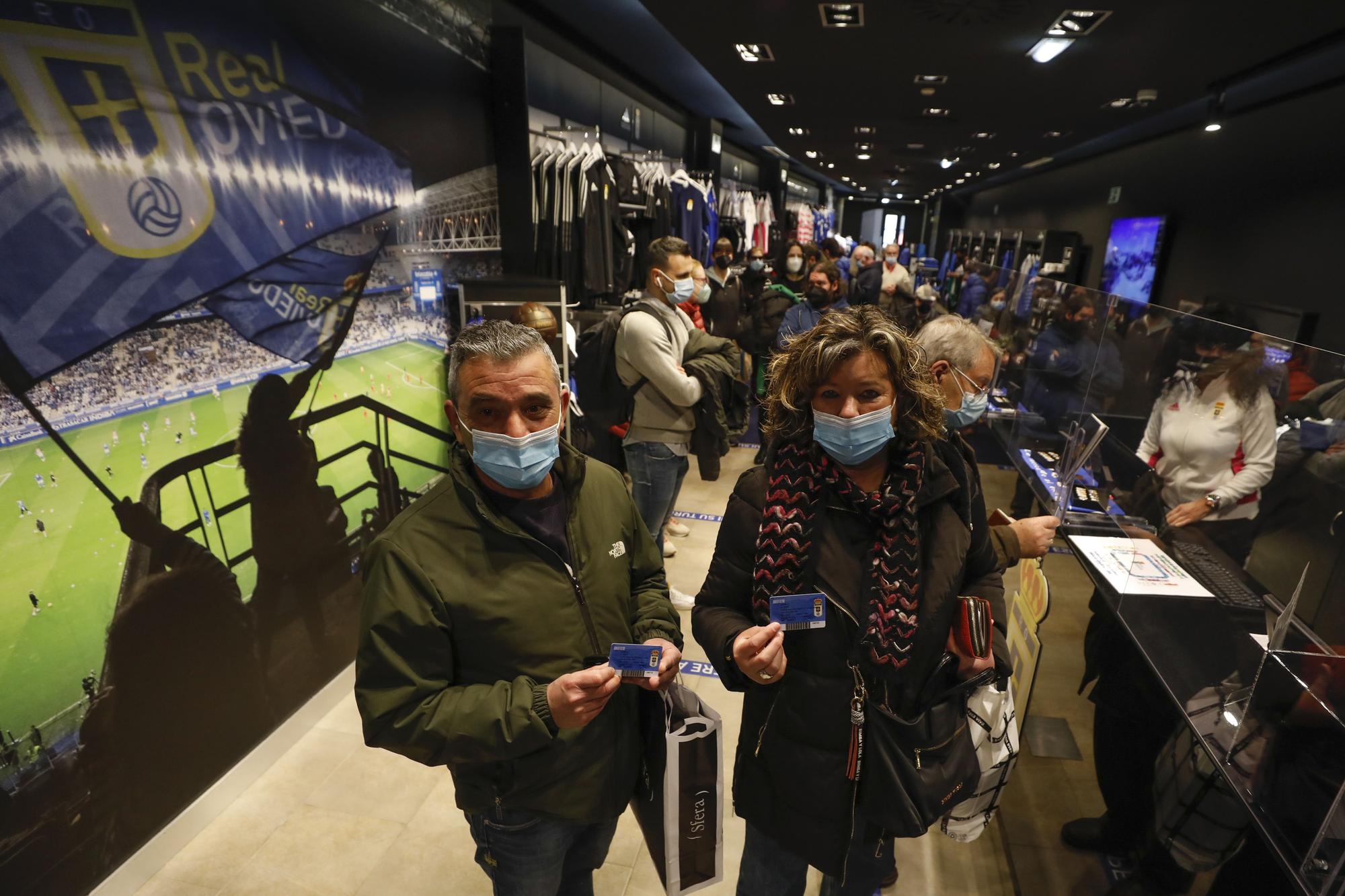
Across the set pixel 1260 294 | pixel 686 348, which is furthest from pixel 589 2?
pixel 1260 294

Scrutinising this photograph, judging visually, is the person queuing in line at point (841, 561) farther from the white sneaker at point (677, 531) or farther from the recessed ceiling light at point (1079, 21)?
the recessed ceiling light at point (1079, 21)

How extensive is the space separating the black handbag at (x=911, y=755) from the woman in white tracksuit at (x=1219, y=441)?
145 centimetres

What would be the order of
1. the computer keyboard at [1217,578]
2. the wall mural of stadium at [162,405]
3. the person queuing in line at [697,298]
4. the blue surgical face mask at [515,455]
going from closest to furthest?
1. the blue surgical face mask at [515,455]
2. the wall mural of stadium at [162,405]
3. the computer keyboard at [1217,578]
4. the person queuing in line at [697,298]

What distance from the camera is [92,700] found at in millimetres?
2033

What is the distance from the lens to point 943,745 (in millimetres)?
1406

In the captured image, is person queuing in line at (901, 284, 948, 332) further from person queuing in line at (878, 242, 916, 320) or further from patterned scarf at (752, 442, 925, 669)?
patterned scarf at (752, 442, 925, 669)

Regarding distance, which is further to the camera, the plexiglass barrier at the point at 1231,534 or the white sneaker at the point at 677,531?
the white sneaker at the point at 677,531

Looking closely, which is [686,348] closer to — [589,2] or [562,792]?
[562,792]

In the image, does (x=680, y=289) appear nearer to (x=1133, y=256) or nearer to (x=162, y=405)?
(x=162, y=405)

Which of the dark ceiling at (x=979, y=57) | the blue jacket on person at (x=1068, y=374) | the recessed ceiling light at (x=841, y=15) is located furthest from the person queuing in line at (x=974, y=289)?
the recessed ceiling light at (x=841, y=15)

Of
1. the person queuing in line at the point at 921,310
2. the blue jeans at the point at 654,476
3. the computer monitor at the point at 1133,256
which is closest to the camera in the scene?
the blue jeans at the point at 654,476

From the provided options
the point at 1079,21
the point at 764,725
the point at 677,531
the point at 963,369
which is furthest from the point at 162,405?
the point at 1079,21

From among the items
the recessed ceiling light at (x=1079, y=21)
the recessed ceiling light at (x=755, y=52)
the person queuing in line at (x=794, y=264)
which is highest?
the recessed ceiling light at (x=755, y=52)

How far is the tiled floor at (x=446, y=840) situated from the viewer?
7.12 feet
